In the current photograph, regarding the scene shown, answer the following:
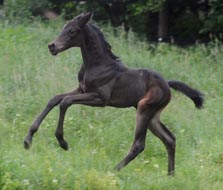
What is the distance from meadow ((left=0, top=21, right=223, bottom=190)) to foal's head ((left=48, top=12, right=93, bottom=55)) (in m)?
1.21

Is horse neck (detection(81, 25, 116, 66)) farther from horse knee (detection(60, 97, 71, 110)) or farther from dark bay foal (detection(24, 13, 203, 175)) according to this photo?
horse knee (detection(60, 97, 71, 110))

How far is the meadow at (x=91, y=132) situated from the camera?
283 inches

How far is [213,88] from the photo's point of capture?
12875 millimetres

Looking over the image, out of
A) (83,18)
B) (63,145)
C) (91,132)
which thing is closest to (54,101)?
(63,145)

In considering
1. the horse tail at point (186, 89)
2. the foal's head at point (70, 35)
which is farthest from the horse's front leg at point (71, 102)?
the horse tail at point (186, 89)

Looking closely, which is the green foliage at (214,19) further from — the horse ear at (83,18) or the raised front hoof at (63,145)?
the raised front hoof at (63,145)

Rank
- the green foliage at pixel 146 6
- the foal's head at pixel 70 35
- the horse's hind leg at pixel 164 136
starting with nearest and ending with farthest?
the foal's head at pixel 70 35, the horse's hind leg at pixel 164 136, the green foliage at pixel 146 6

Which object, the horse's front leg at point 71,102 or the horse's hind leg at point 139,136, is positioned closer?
the horse's front leg at point 71,102

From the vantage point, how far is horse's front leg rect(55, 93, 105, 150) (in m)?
8.08

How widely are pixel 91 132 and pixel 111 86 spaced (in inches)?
40.6

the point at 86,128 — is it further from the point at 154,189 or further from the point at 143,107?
the point at 154,189

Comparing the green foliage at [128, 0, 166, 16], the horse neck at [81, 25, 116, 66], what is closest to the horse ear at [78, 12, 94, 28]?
the horse neck at [81, 25, 116, 66]

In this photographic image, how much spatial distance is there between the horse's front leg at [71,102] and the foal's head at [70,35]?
2.02 feet

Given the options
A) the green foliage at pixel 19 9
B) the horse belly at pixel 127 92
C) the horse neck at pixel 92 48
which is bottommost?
the green foliage at pixel 19 9
